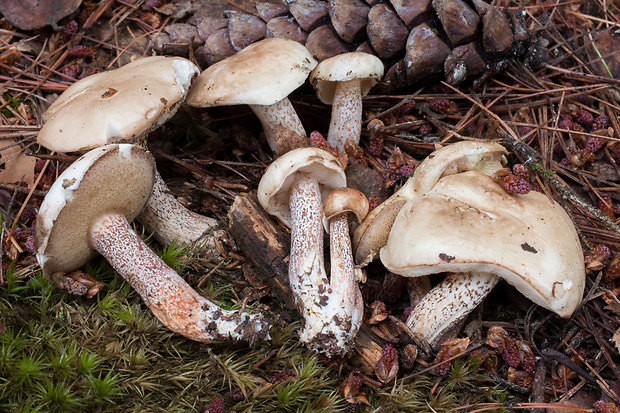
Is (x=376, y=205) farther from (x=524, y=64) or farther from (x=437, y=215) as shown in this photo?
(x=524, y=64)

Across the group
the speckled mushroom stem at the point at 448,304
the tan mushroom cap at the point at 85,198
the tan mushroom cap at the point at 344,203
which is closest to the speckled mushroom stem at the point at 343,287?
the tan mushroom cap at the point at 344,203

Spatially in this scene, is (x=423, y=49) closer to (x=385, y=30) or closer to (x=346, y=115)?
(x=385, y=30)

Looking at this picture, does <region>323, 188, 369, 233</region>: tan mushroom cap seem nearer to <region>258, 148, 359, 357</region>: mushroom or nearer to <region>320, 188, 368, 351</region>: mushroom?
<region>320, 188, 368, 351</region>: mushroom

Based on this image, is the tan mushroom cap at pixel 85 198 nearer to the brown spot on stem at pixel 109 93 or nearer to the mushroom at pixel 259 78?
the brown spot on stem at pixel 109 93

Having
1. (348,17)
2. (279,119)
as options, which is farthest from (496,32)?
(279,119)

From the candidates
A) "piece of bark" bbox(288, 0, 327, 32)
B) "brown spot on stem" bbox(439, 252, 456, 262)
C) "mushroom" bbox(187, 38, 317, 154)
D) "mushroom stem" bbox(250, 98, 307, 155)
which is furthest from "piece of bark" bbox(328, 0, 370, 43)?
"brown spot on stem" bbox(439, 252, 456, 262)

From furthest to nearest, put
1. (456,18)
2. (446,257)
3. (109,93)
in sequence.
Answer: (456,18) → (109,93) → (446,257)
